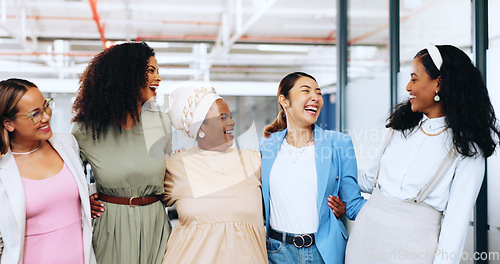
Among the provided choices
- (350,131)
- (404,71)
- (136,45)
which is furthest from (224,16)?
(136,45)

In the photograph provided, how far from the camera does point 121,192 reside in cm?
174

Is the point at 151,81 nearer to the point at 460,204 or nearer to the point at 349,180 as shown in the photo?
the point at 349,180

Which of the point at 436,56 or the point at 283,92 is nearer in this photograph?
the point at 436,56

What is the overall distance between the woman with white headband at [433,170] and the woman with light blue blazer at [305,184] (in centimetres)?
15

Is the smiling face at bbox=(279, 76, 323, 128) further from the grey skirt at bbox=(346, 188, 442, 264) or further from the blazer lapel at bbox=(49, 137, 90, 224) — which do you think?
the blazer lapel at bbox=(49, 137, 90, 224)

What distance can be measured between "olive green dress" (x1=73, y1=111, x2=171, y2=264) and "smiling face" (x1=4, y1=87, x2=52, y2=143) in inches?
8.0

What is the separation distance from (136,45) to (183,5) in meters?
5.41

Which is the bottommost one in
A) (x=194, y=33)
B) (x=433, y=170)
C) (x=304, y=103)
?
(x=433, y=170)

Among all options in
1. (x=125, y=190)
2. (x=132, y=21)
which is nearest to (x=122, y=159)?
(x=125, y=190)

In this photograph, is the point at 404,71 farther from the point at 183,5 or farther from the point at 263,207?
the point at 183,5

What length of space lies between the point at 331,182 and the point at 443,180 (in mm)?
471

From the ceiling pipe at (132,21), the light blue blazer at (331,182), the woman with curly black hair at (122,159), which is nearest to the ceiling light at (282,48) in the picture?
the ceiling pipe at (132,21)

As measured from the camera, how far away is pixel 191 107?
1.83 meters

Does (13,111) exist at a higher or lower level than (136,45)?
lower
